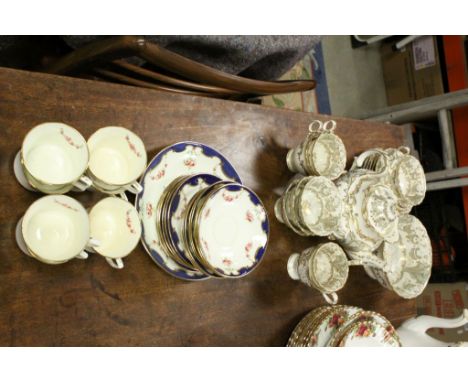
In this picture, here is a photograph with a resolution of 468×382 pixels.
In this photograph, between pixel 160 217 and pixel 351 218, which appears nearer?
pixel 160 217

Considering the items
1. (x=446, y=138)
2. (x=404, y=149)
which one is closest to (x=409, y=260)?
(x=404, y=149)

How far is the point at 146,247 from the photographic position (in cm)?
77

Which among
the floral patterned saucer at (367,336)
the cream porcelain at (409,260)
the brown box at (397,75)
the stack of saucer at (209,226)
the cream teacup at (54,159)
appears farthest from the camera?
the brown box at (397,75)

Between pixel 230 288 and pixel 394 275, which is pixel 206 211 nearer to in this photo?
pixel 230 288

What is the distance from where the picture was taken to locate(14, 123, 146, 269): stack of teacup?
0.65 m

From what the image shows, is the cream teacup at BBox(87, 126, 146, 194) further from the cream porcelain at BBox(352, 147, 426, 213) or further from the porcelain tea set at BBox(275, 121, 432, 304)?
the cream porcelain at BBox(352, 147, 426, 213)

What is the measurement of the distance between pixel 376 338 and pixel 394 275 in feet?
0.74

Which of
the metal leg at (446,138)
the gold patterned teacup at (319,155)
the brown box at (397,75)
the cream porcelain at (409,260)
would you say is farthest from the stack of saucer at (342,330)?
the brown box at (397,75)

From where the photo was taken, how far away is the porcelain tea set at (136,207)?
2.17 feet

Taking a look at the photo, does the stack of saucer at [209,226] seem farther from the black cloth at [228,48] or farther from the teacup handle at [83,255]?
the black cloth at [228,48]

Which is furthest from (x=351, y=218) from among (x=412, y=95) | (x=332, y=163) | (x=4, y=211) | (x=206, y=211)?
(x=412, y=95)

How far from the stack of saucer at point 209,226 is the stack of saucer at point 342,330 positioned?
0.21m

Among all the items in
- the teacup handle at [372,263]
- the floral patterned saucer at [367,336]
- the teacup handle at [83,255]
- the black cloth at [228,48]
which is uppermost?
the black cloth at [228,48]

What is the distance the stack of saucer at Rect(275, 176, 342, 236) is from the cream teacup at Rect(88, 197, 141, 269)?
→ 32 centimetres
